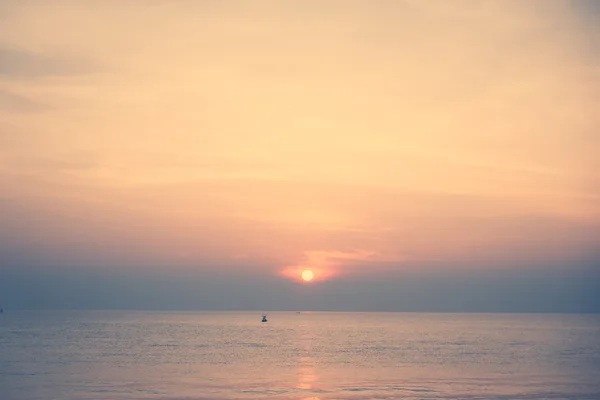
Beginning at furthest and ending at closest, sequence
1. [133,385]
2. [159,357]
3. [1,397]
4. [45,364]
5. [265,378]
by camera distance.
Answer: [159,357]
[45,364]
[265,378]
[133,385]
[1,397]

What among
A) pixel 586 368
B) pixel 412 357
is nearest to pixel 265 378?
pixel 412 357

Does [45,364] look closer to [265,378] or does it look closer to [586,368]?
[265,378]

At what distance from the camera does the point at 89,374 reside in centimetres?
7631

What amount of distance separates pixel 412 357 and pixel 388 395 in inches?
1786

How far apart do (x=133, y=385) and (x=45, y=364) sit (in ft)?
85.5

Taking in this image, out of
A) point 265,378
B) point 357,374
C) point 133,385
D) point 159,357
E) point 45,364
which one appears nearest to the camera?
point 133,385

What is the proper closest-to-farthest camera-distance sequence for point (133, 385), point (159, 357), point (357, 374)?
point (133, 385), point (357, 374), point (159, 357)

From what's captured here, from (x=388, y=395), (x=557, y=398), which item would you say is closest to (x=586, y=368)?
(x=557, y=398)

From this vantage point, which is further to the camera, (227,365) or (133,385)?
(227,365)

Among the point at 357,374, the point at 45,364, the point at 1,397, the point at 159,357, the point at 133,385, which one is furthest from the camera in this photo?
the point at 159,357

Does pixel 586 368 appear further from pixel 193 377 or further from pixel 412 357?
pixel 193 377

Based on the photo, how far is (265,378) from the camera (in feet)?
244

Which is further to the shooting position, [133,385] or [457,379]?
[457,379]

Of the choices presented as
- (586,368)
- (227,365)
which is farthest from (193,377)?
(586,368)
